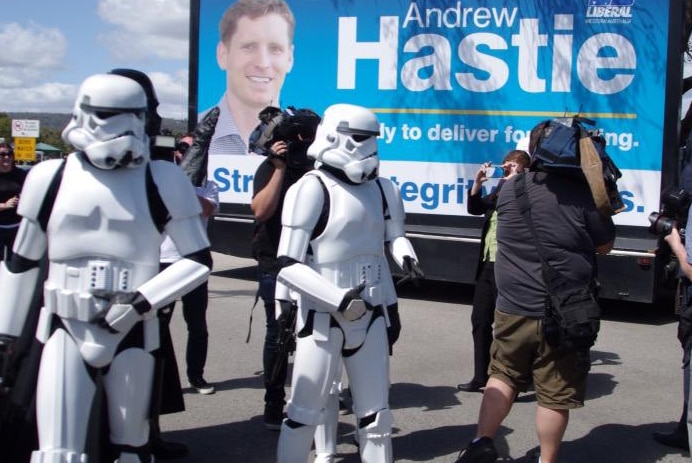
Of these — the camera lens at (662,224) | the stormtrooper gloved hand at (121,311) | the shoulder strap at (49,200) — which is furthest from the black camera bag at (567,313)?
the shoulder strap at (49,200)

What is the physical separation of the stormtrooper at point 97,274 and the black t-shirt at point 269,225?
5.30 feet

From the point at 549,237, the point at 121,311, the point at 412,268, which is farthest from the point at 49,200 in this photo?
the point at 549,237

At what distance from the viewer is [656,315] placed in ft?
29.3

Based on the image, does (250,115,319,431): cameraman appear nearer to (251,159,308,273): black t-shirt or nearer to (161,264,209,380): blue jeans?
(251,159,308,273): black t-shirt

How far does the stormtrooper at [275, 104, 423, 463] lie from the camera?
3.67 metres

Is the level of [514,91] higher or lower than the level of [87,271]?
higher

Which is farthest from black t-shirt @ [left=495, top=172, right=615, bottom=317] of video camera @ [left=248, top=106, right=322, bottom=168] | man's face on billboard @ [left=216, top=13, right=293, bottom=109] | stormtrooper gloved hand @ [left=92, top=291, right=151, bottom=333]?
man's face on billboard @ [left=216, top=13, right=293, bottom=109]

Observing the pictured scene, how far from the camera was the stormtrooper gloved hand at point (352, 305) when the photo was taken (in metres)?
3.53

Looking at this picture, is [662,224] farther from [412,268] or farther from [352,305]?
[352,305]

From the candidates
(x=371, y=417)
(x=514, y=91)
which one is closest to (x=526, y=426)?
(x=371, y=417)

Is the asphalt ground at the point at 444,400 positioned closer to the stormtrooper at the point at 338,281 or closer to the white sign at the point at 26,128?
the stormtrooper at the point at 338,281

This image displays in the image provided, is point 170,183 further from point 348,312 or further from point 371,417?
point 371,417

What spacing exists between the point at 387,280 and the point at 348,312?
44 cm

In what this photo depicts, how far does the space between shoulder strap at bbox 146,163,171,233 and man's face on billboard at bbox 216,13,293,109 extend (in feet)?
21.0
